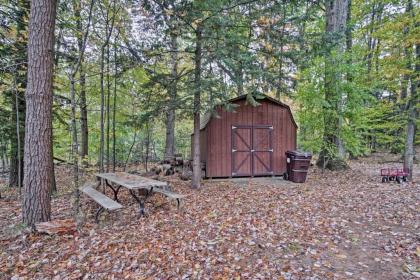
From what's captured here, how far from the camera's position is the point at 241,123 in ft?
31.4

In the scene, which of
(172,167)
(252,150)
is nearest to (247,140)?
(252,150)

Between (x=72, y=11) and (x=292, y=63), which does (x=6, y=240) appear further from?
(x=292, y=63)

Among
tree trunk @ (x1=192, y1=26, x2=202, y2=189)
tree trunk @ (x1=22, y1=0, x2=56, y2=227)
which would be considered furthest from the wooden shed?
tree trunk @ (x1=22, y1=0, x2=56, y2=227)

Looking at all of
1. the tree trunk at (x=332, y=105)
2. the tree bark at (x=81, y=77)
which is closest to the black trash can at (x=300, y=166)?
the tree trunk at (x=332, y=105)

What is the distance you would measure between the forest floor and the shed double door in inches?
135

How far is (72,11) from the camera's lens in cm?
739

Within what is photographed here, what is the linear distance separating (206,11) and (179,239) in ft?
17.9

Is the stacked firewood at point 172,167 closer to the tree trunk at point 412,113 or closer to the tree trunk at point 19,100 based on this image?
the tree trunk at point 19,100

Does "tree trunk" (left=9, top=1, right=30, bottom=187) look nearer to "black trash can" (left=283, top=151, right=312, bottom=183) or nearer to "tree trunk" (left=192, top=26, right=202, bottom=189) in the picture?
"tree trunk" (left=192, top=26, right=202, bottom=189)

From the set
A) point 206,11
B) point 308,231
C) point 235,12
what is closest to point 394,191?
point 308,231

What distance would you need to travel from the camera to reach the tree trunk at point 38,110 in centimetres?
411

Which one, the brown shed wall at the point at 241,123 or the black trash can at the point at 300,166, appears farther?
the brown shed wall at the point at 241,123

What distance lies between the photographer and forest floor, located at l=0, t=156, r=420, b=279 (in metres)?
3.12

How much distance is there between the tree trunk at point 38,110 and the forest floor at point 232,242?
559mm
